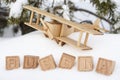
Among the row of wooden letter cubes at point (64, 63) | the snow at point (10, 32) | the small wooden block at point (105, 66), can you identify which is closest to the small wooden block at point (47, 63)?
the row of wooden letter cubes at point (64, 63)

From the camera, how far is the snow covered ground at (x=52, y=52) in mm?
1108

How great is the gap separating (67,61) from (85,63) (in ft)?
0.22

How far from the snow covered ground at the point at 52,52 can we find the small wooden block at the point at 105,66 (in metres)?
0.01

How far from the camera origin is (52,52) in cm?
121

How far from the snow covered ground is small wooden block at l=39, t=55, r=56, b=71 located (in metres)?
0.01

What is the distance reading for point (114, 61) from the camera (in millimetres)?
1095

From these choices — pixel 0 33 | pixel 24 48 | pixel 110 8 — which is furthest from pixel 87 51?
pixel 0 33

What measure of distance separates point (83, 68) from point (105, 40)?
0.62ft

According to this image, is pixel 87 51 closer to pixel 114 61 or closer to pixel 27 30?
pixel 114 61

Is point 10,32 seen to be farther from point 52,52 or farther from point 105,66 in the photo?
point 105,66

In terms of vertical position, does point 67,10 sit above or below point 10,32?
above

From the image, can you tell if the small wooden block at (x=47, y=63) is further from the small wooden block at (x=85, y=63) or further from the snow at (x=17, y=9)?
the snow at (x=17, y=9)

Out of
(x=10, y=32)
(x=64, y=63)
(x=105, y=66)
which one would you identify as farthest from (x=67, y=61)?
(x=10, y=32)

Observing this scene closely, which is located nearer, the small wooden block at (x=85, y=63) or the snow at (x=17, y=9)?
the small wooden block at (x=85, y=63)
